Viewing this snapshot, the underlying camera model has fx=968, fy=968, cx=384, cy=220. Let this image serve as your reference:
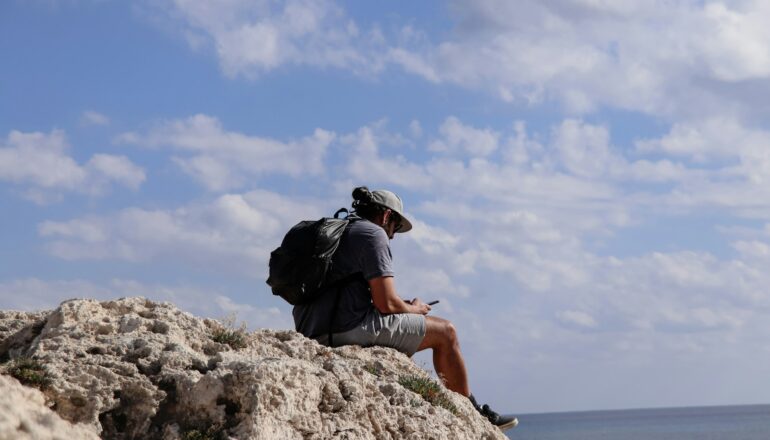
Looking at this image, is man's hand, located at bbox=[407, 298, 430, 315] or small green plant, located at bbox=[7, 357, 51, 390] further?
man's hand, located at bbox=[407, 298, 430, 315]

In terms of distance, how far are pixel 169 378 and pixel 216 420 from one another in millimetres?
477

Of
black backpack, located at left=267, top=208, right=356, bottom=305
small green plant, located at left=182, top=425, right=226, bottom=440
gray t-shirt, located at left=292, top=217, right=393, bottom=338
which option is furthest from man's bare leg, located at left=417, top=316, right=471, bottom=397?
small green plant, located at left=182, top=425, right=226, bottom=440

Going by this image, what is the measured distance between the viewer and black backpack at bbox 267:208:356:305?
8.67 metres

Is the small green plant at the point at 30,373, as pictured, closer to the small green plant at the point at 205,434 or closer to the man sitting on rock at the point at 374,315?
the small green plant at the point at 205,434

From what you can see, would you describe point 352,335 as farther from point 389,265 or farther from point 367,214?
point 367,214

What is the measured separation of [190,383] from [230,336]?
1.14 meters

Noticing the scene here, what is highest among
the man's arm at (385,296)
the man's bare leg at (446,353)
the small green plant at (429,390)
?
the man's arm at (385,296)

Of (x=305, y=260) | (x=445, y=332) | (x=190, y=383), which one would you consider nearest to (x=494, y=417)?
(x=445, y=332)

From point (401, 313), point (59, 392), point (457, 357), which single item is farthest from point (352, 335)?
point (59, 392)

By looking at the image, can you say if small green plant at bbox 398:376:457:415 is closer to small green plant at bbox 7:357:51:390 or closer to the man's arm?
the man's arm

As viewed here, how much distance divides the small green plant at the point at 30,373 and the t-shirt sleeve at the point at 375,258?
3.18 metres

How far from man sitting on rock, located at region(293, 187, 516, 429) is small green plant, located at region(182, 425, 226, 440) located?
262 centimetres

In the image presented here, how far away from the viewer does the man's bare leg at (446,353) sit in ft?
29.5

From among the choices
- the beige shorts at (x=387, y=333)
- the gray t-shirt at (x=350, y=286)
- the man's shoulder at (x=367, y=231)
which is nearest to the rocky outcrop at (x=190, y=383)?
the beige shorts at (x=387, y=333)
